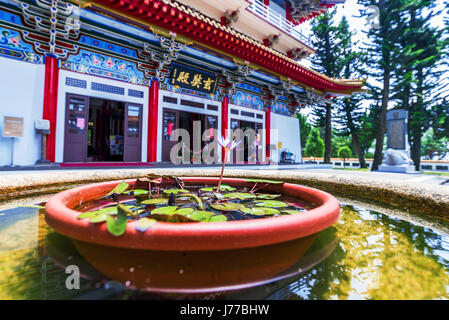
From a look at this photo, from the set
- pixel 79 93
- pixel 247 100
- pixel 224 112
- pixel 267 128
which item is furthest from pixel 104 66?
pixel 267 128

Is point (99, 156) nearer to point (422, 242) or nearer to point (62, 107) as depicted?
point (62, 107)

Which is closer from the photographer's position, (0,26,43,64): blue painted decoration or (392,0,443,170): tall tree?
(0,26,43,64): blue painted decoration

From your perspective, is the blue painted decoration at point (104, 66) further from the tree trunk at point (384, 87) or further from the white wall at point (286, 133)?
the tree trunk at point (384, 87)

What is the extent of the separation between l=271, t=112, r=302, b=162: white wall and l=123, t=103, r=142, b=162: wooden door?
18.2 ft

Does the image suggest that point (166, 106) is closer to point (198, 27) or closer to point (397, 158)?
point (198, 27)

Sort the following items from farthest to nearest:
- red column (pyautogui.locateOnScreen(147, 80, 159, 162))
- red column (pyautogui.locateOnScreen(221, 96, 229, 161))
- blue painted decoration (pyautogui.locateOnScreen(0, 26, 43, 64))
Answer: red column (pyautogui.locateOnScreen(221, 96, 229, 161)) < red column (pyautogui.locateOnScreen(147, 80, 159, 162)) < blue painted decoration (pyautogui.locateOnScreen(0, 26, 43, 64))

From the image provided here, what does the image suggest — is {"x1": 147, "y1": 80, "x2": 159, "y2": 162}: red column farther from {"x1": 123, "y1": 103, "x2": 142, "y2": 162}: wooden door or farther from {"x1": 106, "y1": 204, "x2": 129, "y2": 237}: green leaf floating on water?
{"x1": 106, "y1": 204, "x2": 129, "y2": 237}: green leaf floating on water

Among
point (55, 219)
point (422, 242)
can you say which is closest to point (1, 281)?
point (55, 219)

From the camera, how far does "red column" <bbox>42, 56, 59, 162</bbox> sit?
14.1 ft

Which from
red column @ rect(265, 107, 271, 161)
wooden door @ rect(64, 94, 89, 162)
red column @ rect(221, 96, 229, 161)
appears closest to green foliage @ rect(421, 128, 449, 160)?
red column @ rect(265, 107, 271, 161)

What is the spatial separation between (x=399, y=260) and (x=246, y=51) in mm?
5685

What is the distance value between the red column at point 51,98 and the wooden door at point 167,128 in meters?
2.47

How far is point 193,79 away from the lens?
6426mm

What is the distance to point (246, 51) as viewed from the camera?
5.51m
